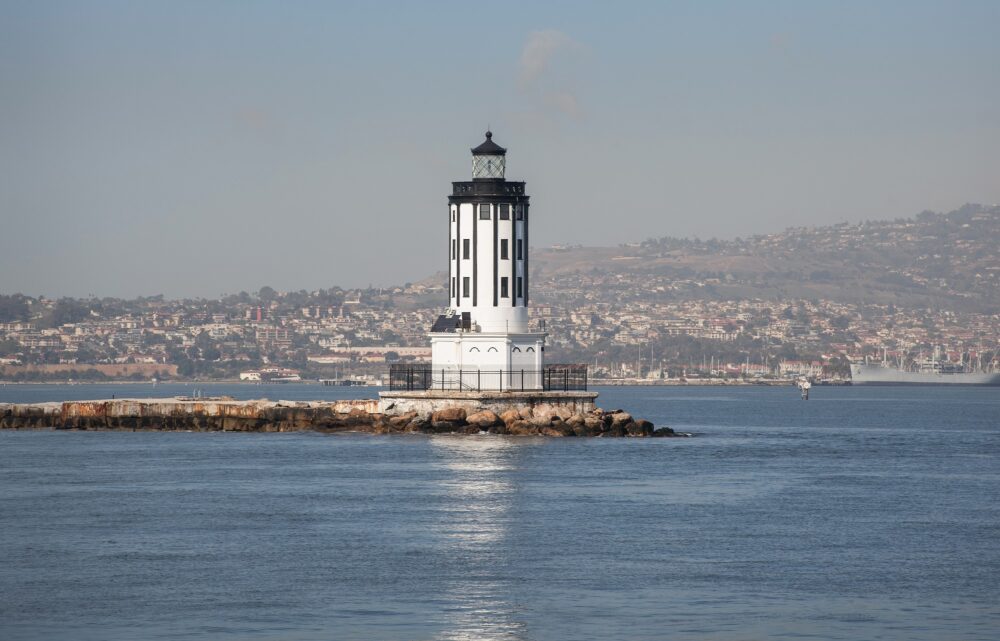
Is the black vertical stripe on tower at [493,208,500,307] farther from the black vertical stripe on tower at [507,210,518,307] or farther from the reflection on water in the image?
the reflection on water

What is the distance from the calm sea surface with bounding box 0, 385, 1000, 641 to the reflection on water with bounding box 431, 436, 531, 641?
0.27 ft

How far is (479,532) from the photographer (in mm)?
31234

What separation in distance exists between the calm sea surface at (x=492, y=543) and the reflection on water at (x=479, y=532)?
0.08m

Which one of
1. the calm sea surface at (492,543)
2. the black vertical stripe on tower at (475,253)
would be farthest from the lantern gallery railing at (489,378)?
the calm sea surface at (492,543)

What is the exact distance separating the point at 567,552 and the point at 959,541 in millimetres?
7418

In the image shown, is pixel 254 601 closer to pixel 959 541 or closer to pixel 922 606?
pixel 922 606

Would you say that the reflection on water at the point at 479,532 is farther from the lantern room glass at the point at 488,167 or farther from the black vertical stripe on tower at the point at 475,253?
the lantern room glass at the point at 488,167

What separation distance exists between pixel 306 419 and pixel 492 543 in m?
29.2

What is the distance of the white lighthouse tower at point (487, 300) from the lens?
5384cm

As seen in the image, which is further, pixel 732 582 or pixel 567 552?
pixel 567 552

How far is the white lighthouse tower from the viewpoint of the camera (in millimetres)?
53844

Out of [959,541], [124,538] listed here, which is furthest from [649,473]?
[124,538]

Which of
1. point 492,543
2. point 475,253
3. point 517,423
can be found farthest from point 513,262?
point 492,543

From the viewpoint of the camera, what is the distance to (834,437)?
65938mm
